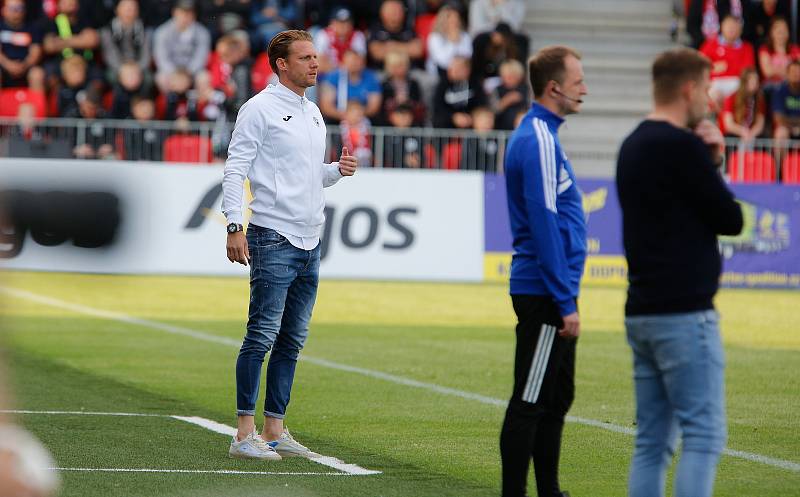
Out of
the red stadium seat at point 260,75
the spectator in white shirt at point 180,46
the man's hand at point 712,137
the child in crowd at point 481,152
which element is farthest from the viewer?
the spectator in white shirt at point 180,46

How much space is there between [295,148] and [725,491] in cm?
272

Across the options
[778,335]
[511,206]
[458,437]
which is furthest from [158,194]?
[778,335]

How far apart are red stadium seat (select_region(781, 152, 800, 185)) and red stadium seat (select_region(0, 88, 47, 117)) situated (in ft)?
40.4

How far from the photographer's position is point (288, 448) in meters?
7.63

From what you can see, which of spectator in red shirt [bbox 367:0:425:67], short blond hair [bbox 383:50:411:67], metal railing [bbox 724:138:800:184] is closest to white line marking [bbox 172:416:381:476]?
metal railing [bbox 724:138:800:184]

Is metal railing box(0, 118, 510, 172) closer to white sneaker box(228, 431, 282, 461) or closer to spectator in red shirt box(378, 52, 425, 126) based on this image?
spectator in red shirt box(378, 52, 425, 126)

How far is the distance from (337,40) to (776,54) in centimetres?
826

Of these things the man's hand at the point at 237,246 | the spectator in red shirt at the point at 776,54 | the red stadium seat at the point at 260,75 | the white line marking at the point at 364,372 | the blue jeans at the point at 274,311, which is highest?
the spectator in red shirt at the point at 776,54

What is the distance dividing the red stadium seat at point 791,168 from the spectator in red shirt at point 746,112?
2.78ft

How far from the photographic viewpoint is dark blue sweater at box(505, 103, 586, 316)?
18.5ft

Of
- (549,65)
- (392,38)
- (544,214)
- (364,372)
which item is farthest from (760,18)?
(544,214)

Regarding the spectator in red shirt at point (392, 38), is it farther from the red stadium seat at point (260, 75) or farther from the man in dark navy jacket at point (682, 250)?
the man in dark navy jacket at point (682, 250)

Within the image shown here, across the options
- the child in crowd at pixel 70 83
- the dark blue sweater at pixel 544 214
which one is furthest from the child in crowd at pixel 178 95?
the dark blue sweater at pixel 544 214

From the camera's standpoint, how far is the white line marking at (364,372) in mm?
7746
